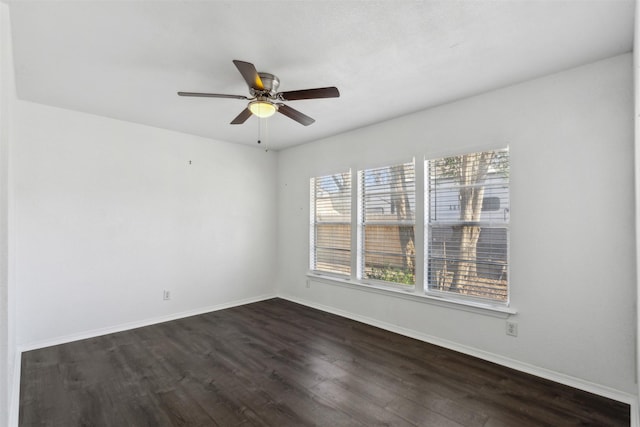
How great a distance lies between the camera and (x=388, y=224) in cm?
404

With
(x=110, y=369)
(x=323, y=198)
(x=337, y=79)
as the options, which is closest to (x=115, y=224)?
(x=110, y=369)

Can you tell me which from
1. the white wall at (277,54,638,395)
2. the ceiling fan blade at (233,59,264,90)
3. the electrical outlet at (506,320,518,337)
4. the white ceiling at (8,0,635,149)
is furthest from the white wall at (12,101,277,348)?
the electrical outlet at (506,320,518,337)

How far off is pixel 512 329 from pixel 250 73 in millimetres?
3183

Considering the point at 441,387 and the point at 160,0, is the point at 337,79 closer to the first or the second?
the point at 160,0

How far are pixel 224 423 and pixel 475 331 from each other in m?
2.47

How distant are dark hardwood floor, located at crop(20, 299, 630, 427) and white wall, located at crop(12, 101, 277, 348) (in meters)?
0.47

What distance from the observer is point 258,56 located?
2441 mm

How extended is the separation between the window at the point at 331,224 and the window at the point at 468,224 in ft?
4.28

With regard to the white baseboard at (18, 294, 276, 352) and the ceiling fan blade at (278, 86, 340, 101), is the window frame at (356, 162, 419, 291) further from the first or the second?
the white baseboard at (18, 294, 276, 352)

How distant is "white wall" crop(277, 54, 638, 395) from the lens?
243cm

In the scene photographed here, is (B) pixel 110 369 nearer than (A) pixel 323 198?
Yes

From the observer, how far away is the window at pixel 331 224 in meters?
4.61

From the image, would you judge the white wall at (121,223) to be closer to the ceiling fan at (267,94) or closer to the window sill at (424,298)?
the window sill at (424,298)

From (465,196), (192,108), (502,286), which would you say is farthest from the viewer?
(192,108)
